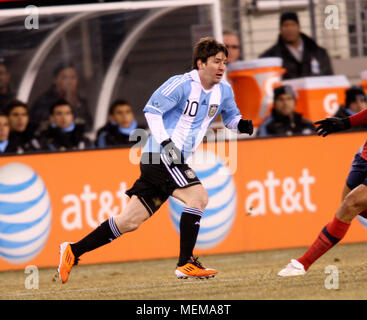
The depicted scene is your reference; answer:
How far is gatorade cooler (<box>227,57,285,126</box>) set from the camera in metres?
12.6

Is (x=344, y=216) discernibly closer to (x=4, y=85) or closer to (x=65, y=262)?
(x=65, y=262)

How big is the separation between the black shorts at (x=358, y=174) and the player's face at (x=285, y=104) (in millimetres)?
4220

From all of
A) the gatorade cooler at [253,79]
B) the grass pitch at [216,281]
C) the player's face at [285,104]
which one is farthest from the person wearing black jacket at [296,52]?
Answer: the grass pitch at [216,281]

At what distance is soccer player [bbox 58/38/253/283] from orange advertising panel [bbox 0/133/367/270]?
279cm

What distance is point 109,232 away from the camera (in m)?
7.81

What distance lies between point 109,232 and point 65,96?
14.7 feet

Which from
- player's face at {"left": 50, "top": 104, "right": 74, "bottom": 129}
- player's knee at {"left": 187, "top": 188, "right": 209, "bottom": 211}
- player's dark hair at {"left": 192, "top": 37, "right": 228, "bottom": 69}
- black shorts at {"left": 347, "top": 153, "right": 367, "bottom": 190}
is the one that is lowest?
player's knee at {"left": 187, "top": 188, "right": 209, "bottom": 211}

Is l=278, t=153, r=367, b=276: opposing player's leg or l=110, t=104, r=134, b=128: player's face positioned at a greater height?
l=110, t=104, r=134, b=128: player's face

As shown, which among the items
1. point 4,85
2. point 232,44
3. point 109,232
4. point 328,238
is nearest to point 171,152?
point 109,232

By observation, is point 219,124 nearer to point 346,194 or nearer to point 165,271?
point 165,271

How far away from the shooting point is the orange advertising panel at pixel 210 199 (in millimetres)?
10594

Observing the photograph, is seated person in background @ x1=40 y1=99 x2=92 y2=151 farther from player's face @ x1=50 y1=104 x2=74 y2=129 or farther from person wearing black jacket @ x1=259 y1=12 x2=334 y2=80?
person wearing black jacket @ x1=259 y1=12 x2=334 y2=80

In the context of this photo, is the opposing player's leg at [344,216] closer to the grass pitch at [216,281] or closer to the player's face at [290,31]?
the grass pitch at [216,281]

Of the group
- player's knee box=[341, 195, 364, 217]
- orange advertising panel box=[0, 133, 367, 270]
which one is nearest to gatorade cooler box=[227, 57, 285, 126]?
orange advertising panel box=[0, 133, 367, 270]
